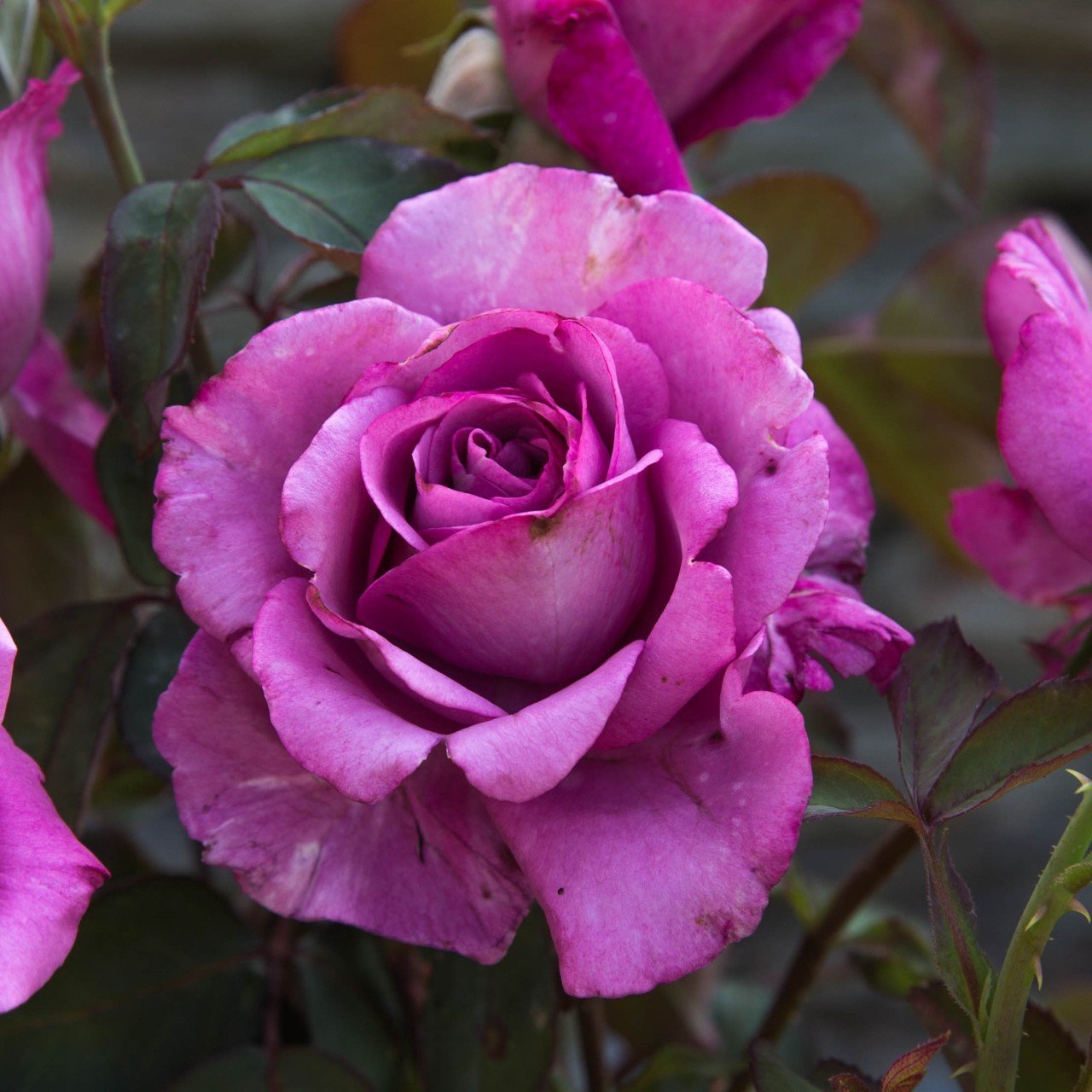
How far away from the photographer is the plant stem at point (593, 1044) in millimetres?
340

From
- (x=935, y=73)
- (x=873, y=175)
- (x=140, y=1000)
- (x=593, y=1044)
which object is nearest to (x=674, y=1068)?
(x=593, y=1044)

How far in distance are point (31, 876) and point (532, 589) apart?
10 cm

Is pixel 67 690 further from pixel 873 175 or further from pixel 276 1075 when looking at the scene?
pixel 873 175

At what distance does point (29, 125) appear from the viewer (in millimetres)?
286

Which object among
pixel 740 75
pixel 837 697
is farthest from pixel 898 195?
pixel 740 75

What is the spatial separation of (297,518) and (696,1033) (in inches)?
12.3

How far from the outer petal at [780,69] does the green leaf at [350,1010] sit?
26 centimetres

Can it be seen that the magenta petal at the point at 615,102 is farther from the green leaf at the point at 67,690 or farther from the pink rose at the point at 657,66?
the green leaf at the point at 67,690

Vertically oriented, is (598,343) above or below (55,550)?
above

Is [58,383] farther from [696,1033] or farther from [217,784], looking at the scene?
[696,1033]

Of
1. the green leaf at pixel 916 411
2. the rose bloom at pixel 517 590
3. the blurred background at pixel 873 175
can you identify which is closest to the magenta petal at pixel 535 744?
the rose bloom at pixel 517 590

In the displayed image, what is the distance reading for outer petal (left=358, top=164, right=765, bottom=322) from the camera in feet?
0.85

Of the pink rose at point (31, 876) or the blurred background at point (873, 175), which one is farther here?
the blurred background at point (873, 175)

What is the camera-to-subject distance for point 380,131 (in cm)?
32
